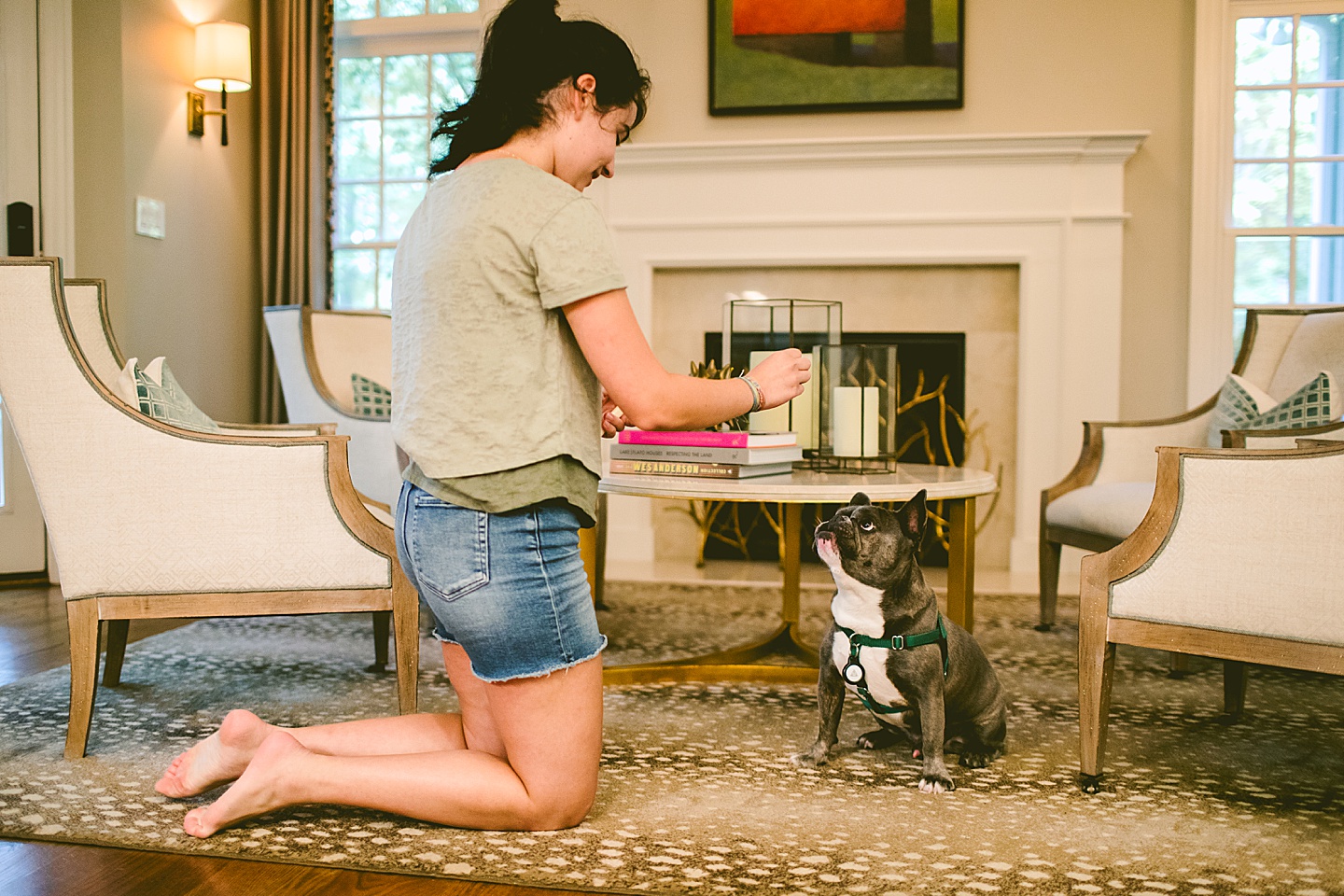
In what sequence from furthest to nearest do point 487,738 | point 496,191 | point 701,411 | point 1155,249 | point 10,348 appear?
point 1155,249, point 10,348, point 487,738, point 701,411, point 496,191

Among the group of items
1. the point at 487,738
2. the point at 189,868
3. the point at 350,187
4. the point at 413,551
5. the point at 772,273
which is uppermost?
the point at 350,187

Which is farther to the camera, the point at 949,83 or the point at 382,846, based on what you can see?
the point at 949,83

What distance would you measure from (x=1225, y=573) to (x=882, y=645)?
541 millimetres

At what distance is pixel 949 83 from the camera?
13.9 ft

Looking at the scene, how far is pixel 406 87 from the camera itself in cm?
486

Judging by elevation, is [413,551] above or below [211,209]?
below

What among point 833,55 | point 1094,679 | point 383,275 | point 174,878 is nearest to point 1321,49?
point 833,55

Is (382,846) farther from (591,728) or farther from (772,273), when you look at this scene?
(772,273)

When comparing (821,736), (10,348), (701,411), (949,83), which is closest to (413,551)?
(701,411)

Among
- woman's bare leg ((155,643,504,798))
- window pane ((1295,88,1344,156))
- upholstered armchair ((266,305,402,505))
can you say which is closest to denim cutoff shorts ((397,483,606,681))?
woman's bare leg ((155,643,504,798))

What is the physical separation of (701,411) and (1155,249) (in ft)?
10.9

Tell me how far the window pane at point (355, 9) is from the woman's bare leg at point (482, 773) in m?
4.07

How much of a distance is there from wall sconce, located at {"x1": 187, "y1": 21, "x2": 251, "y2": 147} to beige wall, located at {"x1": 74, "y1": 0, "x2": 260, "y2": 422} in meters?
0.05

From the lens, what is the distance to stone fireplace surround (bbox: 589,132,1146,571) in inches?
162
